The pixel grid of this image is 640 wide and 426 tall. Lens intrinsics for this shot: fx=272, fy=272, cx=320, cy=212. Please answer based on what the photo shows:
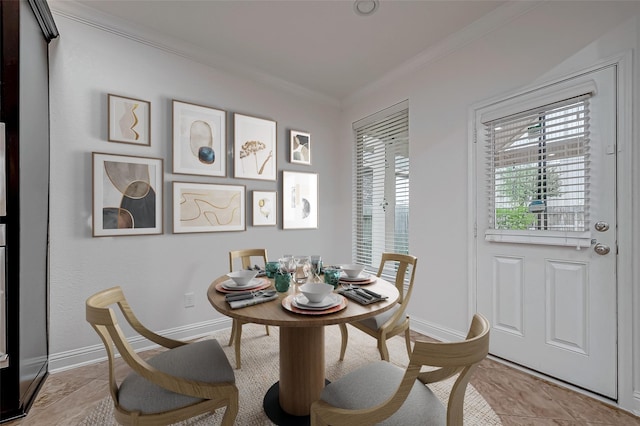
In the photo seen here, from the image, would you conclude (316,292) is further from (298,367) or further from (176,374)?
(176,374)

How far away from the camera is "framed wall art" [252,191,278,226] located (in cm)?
305

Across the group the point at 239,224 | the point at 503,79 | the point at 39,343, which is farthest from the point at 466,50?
the point at 39,343

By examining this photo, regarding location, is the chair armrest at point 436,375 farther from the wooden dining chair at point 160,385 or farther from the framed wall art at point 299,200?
the framed wall art at point 299,200

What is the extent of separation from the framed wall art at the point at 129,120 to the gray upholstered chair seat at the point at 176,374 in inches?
73.5

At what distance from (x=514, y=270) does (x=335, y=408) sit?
1911 mm

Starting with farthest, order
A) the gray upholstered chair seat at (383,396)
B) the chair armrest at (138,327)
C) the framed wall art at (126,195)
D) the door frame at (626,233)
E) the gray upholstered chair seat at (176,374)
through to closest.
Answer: the framed wall art at (126,195) < the door frame at (626,233) < the chair armrest at (138,327) < the gray upholstered chair seat at (176,374) < the gray upholstered chair seat at (383,396)

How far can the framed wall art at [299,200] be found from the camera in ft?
10.8

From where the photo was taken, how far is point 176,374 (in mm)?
1200

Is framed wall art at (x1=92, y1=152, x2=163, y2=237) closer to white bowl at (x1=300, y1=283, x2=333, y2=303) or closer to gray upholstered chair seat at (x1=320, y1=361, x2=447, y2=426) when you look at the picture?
white bowl at (x1=300, y1=283, x2=333, y2=303)

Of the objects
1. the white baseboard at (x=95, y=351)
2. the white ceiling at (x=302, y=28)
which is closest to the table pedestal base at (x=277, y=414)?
the white baseboard at (x=95, y=351)

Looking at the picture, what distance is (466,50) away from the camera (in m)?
2.43

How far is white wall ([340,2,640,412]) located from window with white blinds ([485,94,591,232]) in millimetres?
207

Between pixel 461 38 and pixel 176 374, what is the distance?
319cm

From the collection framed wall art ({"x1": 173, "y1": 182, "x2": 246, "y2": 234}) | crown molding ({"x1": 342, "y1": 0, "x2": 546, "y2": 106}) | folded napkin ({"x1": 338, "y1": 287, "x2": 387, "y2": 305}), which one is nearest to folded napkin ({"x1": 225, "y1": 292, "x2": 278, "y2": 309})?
folded napkin ({"x1": 338, "y1": 287, "x2": 387, "y2": 305})
